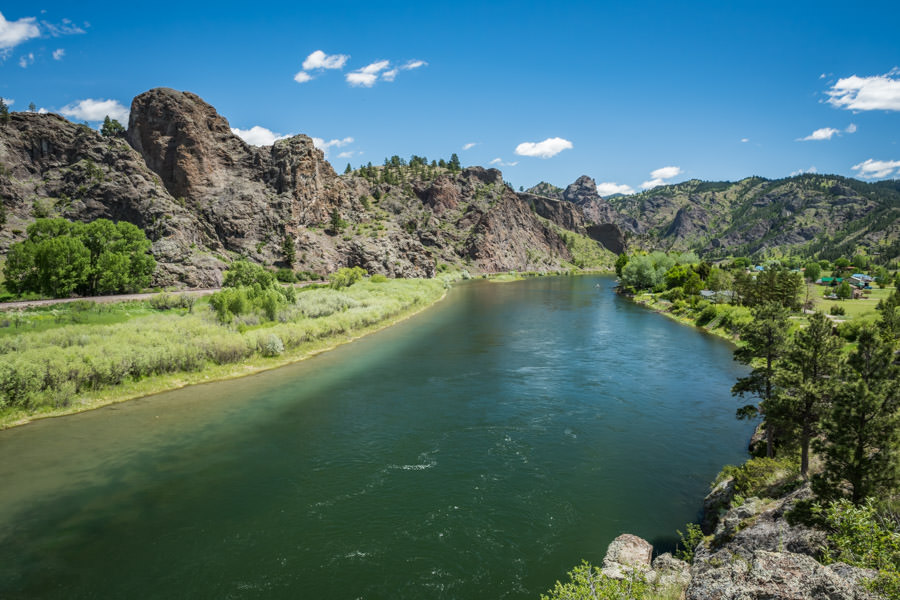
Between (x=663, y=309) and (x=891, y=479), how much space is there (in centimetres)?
8182

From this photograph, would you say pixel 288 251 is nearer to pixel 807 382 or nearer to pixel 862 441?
pixel 807 382

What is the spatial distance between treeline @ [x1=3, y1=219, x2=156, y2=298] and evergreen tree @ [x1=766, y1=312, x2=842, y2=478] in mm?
76972

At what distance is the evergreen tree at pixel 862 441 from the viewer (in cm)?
1172

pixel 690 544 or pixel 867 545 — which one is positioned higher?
pixel 867 545

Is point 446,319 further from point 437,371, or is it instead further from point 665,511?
point 665,511

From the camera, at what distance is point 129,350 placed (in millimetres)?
34688

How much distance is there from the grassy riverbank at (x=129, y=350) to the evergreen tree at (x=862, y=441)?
133ft

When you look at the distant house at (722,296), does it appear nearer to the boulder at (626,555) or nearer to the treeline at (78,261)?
the boulder at (626,555)

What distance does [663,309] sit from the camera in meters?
87.0

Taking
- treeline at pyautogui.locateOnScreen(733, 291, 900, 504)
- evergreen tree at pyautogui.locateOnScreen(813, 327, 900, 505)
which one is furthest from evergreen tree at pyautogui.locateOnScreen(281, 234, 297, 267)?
evergreen tree at pyautogui.locateOnScreen(813, 327, 900, 505)

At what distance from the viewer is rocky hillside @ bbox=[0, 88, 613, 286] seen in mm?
88500

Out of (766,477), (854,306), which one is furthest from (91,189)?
(854,306)

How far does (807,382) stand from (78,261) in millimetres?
78086

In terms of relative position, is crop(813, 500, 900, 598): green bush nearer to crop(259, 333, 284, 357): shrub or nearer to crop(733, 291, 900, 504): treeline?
crop(733, 291, 900, 504): treeline
